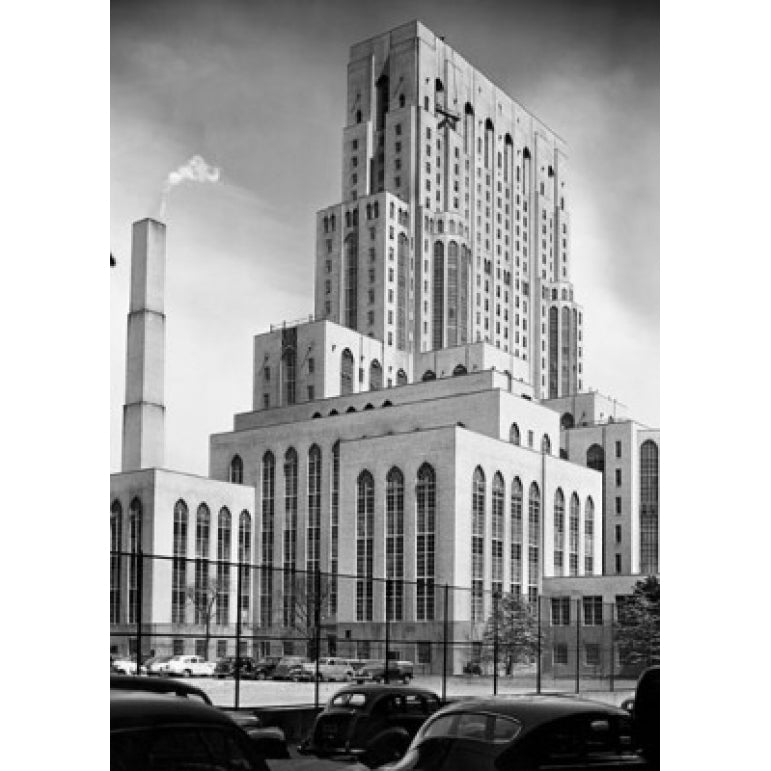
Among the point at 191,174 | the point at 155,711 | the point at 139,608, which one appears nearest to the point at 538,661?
the point at 139,608

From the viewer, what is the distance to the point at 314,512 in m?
24.5

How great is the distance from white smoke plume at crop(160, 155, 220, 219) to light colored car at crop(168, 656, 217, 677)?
97.3 inches

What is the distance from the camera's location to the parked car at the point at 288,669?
7.33 m

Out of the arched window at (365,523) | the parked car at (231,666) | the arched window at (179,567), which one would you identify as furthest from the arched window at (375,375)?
the arched window at (365,523)

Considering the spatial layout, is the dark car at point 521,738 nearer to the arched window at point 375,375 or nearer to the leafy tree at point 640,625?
the leafy tree at point 640,625

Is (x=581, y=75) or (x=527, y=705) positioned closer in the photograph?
(x=527, y=705)

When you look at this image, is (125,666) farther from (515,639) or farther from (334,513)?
(334,513)

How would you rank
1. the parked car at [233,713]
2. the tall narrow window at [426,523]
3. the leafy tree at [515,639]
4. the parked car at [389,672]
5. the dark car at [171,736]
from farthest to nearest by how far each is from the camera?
the tall narrow window at [426,523] < the leafy tree at [515,639] < the parked car at [389,672] < the parked car at [233,713] < the dark car at [171,736]

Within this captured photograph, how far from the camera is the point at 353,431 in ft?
78.3

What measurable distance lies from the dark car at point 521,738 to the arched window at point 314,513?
16915 mm

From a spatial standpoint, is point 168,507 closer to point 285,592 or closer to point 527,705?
point 285,592
